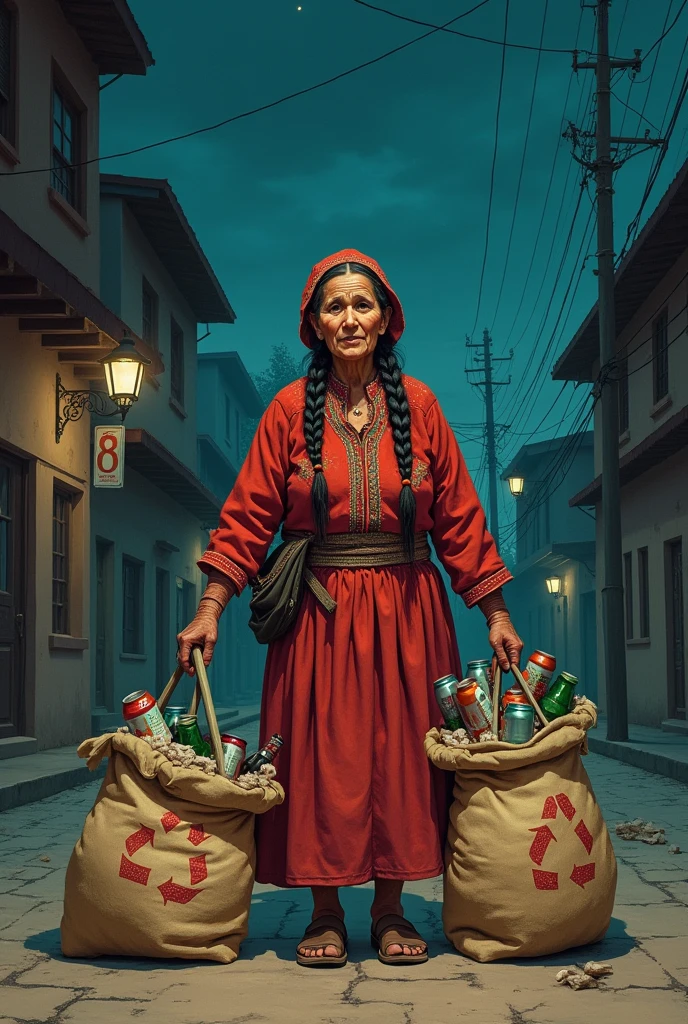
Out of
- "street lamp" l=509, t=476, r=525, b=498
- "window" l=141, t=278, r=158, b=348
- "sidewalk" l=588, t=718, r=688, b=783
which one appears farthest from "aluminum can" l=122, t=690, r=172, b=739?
"street lamp" l=509, t=476, r=525, b=498

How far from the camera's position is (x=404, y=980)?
11.9ft

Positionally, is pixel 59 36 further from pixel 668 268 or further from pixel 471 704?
pixel 471 704

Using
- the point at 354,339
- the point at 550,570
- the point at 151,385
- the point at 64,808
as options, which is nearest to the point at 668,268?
the point at 151,385

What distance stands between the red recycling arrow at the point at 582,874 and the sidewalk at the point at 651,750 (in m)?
6.66

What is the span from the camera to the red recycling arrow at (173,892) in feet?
12.3

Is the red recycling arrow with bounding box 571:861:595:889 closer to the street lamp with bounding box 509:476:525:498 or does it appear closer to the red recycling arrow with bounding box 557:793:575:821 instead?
the red recycling arrow with bounding box 557:793:575:821

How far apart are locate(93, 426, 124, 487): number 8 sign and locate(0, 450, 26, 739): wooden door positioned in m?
1.52

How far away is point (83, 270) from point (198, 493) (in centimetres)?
695

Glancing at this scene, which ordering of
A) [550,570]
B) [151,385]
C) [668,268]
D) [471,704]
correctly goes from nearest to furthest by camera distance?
1. [471,704]
2. [668,268]
3. [151,385]
4. [550,570]

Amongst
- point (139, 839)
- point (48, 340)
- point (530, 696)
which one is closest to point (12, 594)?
point (48, 340)

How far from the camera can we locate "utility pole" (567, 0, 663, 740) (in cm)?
1435

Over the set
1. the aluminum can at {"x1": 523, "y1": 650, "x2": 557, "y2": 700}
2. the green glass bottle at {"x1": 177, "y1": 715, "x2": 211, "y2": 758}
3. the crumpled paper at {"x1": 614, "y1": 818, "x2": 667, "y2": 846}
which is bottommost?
the crumpled paper at {"x1": 614, "y1": 818, "x2": 667, "y2": 846}

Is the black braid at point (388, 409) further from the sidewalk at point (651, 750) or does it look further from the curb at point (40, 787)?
the sidewalk at point (651, 750)

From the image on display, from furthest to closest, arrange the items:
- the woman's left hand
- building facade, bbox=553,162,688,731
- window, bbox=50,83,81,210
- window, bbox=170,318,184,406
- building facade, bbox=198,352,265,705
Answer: building facade, bbox=198,352,265,705, window, bbox=170,318,184,406, building facade, bbox=553,162,688,731, window, bbox=50,83,81,210, the woman's left hand
